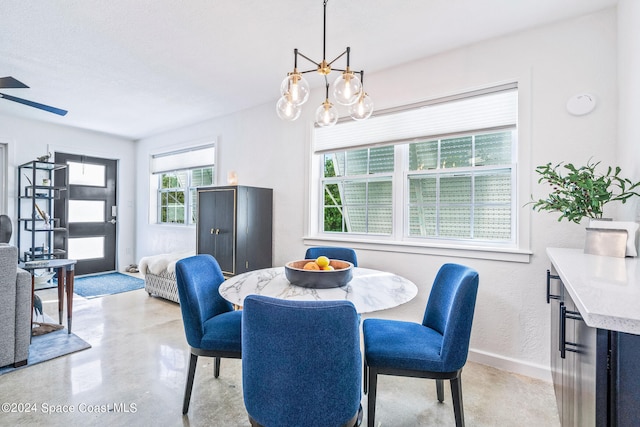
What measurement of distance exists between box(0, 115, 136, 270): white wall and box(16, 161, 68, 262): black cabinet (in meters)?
0.11

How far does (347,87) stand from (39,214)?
5300 millimetres

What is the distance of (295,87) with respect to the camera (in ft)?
5.50

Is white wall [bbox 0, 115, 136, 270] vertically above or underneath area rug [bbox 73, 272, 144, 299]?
above

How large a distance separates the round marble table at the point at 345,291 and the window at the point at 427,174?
1.15 metres

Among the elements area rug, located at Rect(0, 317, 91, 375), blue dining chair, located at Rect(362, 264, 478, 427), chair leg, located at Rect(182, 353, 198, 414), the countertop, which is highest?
the countertop

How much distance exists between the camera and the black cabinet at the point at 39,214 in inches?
175

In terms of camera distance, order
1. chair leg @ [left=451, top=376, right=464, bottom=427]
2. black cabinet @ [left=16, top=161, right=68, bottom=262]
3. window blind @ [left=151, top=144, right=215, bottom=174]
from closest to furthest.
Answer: chair leg @ [left=451, top=376, right=464, bottom=427] → black cabinet @ [left=16, top=161, right=68, bottom=262] → window blind @ [left=151, top=144, right=215, bottom=174]

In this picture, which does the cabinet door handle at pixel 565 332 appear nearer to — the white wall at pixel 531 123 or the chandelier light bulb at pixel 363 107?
the white wall at pixel 531 123

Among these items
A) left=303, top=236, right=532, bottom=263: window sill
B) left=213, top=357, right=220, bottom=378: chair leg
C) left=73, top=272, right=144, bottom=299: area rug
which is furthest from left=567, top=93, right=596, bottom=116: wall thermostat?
left=73, top=272, right=144, bottom=299: area rug

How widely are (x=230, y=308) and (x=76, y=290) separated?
3739mm

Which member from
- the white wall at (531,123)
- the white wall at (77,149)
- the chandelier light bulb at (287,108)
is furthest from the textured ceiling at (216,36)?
the white wall at (77,149)

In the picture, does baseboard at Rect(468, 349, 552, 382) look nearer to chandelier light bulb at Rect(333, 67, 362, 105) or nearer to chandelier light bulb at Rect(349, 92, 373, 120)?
chandelier light bulb at Rect(349, 92, 373, 120)

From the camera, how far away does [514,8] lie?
2131 mm

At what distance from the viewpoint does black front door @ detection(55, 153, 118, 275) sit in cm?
525
